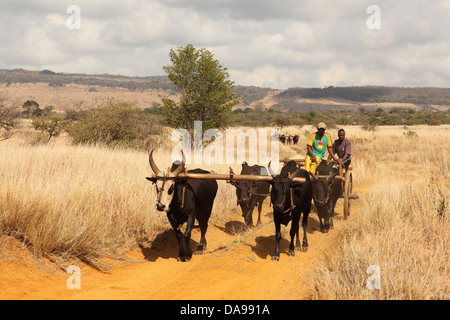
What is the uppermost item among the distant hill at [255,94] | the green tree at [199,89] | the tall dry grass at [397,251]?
the distant hill at [255,94]

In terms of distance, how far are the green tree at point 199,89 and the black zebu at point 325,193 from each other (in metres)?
12.8

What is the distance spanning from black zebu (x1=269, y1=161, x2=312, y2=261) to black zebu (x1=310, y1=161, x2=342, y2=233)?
53.1 inches

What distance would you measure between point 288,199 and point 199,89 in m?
16.5

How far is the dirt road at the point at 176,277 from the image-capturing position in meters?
5.31

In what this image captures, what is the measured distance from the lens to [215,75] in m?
22.4

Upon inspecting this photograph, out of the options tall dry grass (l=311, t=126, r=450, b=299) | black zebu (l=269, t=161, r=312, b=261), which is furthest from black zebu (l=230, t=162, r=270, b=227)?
tall dry grass (l=311, t=126, r=450, b=299)

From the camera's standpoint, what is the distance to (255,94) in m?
168

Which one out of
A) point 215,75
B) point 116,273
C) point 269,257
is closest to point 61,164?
point 116,273

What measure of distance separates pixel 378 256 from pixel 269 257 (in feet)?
7.57

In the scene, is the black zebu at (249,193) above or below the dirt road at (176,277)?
above

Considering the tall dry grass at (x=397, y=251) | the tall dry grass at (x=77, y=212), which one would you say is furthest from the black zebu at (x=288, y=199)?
the tall dry grass at (x=77, y=212)

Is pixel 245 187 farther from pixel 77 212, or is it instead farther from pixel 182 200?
pixel 77 212

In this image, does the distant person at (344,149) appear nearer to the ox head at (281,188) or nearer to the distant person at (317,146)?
the distant person at (317,146)

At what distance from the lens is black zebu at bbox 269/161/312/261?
7.12 m
